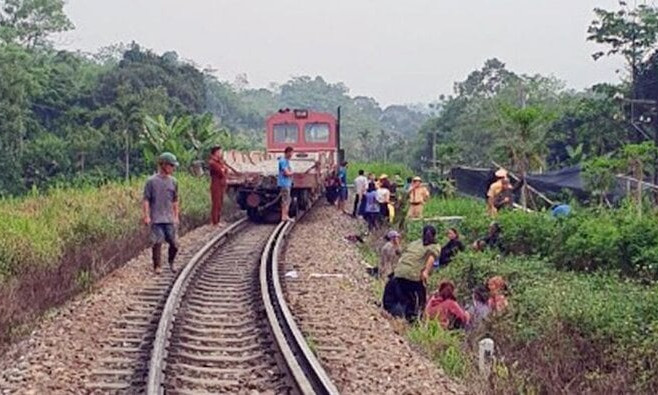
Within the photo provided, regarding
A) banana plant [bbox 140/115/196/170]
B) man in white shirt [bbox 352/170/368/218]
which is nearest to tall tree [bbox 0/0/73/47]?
banana plant [bbox 140/115/196/170]

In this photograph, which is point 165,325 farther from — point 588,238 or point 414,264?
point 588,238

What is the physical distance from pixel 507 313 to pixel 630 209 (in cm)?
503

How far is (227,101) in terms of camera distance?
98.6m

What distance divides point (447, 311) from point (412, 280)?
0.78 m

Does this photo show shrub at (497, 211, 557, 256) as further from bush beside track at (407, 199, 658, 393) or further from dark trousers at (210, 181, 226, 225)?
dark trousers at (210, 181, 226, 225)

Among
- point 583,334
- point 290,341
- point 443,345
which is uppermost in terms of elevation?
point 290,341

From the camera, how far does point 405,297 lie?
37.9 ft

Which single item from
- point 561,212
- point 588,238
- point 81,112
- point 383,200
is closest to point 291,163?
point 383,200

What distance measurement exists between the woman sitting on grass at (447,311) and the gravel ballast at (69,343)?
11.5 feet

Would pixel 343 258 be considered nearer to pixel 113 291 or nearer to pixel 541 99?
pixel 113 291

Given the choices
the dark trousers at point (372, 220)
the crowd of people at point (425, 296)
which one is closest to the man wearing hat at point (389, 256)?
the crowd of people at point (425, 296)

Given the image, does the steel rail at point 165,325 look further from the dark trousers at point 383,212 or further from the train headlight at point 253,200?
the dark trousers at point 383,212

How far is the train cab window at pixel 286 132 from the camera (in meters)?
27.4

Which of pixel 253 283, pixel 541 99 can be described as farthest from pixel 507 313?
pixel 541 99
